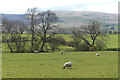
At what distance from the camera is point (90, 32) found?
162 ft

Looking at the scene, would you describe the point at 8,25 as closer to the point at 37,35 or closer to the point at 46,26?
the point at 37,35

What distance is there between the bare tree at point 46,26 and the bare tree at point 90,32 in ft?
25.1

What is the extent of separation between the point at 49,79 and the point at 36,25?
3089 cm

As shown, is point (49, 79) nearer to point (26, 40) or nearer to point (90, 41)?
point (26, 40)

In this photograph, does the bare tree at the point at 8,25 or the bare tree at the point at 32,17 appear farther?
the bare tree at the point at 32,17

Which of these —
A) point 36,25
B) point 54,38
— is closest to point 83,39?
point 54,38

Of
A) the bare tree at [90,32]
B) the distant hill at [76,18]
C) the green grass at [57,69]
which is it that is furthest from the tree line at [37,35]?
the green grass at [57,69]

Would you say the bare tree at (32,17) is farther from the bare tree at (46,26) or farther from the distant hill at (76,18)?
the distant hill at (76,18)

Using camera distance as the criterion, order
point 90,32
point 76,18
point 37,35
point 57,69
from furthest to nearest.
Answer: point 76,18
point 90,32
point 37,35
point 57,69

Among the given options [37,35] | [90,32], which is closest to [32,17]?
[37,35]

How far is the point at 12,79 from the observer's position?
1393cm

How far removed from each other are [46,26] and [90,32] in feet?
41.3

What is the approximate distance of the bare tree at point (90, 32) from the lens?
48.3m

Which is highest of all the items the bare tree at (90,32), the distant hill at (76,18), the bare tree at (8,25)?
the distant hill at (76,18)
